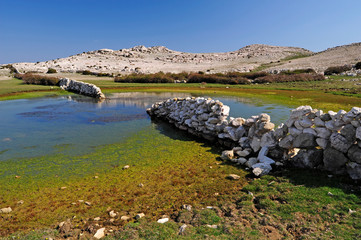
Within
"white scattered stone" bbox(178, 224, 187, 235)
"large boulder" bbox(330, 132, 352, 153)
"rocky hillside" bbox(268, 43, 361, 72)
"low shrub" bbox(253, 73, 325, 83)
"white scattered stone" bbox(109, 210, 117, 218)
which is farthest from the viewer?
"rocky hillside" bbox(268, 43, 361, 72)

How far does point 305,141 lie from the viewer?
772 cm

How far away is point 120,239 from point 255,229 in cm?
270

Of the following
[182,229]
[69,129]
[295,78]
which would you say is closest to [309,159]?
[182,229]

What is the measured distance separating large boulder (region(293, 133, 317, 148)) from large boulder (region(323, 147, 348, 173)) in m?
0.55

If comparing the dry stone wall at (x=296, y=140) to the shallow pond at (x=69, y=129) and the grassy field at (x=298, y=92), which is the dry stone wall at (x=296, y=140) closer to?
the shallow pond at (x=69, y=129)

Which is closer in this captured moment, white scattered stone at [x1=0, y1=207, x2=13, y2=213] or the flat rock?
white scattered stone at [x1=0, y1=207, x2=13, y2=213]

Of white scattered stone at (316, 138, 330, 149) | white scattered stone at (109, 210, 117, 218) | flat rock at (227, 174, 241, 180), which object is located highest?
white scattered stone at (316, 138, 330, 149)

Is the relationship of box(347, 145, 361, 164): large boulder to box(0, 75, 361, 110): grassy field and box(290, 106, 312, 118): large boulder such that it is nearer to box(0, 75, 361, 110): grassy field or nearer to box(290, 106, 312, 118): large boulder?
box(290, 106, 312, 118): large boulder

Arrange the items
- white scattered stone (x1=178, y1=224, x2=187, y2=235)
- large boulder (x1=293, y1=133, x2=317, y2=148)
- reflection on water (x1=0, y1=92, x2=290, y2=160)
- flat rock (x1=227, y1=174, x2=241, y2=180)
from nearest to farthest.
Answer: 1. white scattered stone (x1=178, y1=224, x2=187, y2=235)
2. flat rock (x1=227, y1=174, x2=241, y2=180)
3. large boulder (x1=293, y1=133, x2=317, y2=148)
4. reflection on water (x1=0, y1=92, x2=290, y2=160)

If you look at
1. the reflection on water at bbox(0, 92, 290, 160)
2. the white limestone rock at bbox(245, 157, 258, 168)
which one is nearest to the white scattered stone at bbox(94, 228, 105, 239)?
the white limestone rock at bbox(245, 157, 258, 168)

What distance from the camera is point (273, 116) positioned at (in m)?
15.4

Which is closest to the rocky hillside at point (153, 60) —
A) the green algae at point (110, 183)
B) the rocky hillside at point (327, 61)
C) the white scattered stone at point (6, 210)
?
the rocky hillside at point (327, 61)

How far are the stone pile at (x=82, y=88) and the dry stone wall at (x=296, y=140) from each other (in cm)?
2128

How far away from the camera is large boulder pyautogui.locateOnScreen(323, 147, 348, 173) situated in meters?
6.93
